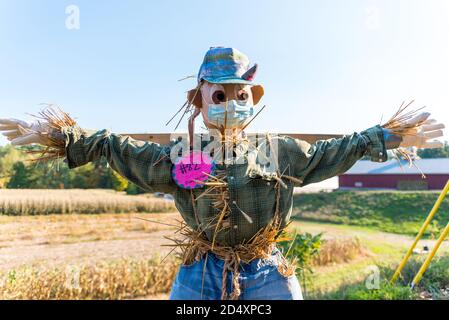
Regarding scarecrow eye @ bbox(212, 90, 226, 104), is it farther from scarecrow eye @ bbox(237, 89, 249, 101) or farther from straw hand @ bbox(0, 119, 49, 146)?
straw hand @ bbox(0, 119, 49, 146)

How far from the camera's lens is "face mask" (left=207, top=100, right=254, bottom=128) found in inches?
58.5

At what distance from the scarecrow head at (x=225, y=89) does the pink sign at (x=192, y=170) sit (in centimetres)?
Answer: 17

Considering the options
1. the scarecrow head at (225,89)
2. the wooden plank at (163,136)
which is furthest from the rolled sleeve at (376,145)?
the scarecrow head at (225,89)

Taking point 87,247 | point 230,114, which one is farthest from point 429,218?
point 87,247

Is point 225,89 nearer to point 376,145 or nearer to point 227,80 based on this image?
point 227,80

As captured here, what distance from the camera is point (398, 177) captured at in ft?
67.7

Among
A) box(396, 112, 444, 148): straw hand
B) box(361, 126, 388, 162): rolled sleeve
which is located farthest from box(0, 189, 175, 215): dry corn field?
box(396, 112, 444, 148): straw hand

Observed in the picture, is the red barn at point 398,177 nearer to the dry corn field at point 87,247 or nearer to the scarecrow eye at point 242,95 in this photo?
the dry corn field at point 87,247

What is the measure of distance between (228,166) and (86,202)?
45.4ft
